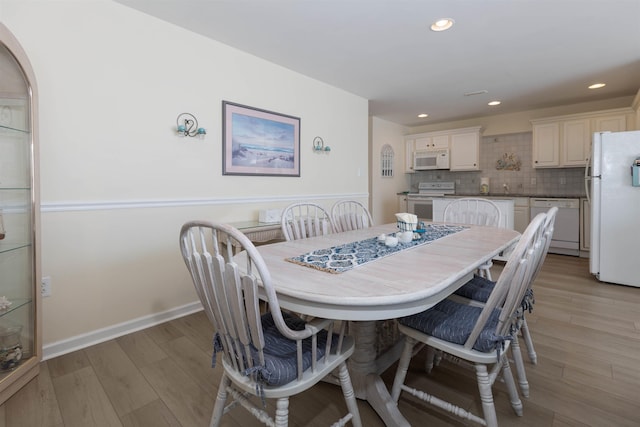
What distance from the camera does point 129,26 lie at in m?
2.16

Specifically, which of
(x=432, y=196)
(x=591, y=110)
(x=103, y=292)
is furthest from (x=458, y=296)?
(x=591, y=110)

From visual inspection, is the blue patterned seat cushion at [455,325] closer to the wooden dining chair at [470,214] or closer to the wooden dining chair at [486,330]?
the wooden dining chair at [486,330]

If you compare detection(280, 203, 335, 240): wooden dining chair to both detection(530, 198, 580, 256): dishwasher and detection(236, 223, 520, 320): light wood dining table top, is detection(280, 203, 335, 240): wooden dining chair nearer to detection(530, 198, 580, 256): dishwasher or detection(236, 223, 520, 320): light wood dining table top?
detection(236, 223, 520, 320): light wood dining table top

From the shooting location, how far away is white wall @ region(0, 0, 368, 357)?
1895mm

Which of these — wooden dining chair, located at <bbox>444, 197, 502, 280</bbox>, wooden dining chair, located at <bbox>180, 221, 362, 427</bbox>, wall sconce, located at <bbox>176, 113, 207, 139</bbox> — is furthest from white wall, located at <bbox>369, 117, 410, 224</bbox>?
wooden dining chair, located at <bbox>180, 221, 362, 427</bbox>

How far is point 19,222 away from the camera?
1.67 metres

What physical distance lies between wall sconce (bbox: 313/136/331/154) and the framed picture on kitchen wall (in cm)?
29

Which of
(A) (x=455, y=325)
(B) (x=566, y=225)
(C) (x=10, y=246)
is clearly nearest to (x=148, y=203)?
(C) (x=10, y=246)

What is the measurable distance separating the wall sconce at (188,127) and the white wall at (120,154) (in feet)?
0.17

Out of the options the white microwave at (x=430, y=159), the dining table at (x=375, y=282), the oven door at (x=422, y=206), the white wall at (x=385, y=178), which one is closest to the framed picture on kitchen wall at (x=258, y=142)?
the dining table at (x=375, y=282)

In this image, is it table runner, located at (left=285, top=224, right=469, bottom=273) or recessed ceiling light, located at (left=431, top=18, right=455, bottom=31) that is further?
recessed ceiling light, located at (left=431, top=18, right=455, bottom=31)

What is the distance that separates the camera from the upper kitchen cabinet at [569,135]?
13.7ft

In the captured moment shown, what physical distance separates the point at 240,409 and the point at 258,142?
7.30 ft

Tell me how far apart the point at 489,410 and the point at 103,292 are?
A: 2312 millimetres
